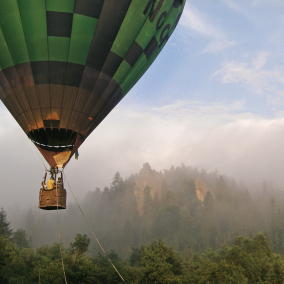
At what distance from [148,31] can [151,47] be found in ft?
2.66

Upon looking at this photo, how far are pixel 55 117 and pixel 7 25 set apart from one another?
3.28m

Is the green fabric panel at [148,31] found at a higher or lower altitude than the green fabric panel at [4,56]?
higher

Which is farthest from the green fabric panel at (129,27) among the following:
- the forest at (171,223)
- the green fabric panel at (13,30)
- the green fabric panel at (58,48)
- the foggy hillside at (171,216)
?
the foggy hillside at (171,216)

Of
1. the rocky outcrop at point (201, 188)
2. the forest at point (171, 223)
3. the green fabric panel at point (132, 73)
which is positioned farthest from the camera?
the rocky outcrop at point (201, 188)

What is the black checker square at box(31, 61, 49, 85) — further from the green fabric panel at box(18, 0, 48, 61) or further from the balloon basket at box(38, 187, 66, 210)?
the balloon basket at box(38, 187, 66, 210)

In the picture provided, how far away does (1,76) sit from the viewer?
35.7 feet

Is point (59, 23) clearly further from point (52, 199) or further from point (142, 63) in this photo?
point (52, 199)

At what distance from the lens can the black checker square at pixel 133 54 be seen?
462 inches

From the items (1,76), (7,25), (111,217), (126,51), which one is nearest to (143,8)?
(126,51)

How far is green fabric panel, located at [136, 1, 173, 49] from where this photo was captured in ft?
39.1

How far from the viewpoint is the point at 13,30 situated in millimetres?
10406

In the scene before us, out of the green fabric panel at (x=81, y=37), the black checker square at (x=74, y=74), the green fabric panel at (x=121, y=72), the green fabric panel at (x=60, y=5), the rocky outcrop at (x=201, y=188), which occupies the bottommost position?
the black checker square at (x=74, y=74)

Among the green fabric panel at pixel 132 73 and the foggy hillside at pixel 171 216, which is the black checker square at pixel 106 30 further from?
the foggy hillside at pixel 171 216

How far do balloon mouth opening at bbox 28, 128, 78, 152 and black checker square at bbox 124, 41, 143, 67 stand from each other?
331cm
